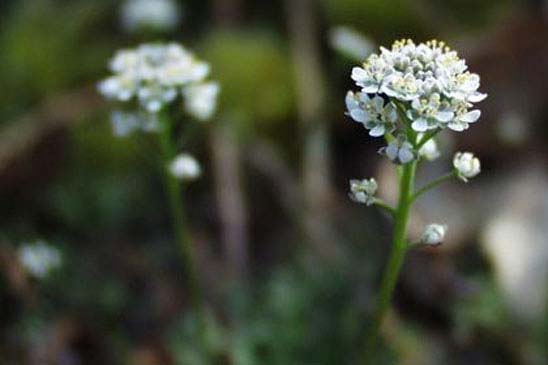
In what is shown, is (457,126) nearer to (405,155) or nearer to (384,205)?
(405,155)

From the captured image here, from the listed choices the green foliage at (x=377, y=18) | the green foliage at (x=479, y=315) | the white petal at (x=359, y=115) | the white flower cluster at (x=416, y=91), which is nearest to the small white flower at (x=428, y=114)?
the white flower cluster at (x=416, y=91)

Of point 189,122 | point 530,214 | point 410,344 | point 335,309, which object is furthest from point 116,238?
point 530,214

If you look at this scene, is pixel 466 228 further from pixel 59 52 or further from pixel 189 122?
pixel 59 52

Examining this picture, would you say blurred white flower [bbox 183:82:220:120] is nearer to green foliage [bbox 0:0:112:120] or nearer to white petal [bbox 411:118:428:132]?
white petal [bbox 411:118:428:132]

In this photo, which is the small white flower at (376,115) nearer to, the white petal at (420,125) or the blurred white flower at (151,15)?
the white petal at (420,125)

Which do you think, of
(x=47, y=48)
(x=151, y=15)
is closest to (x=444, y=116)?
(x=151, y=15)
